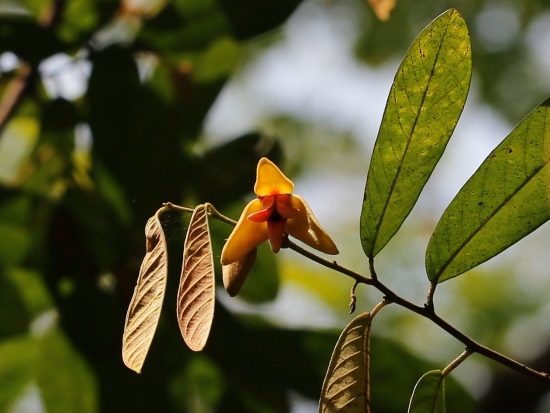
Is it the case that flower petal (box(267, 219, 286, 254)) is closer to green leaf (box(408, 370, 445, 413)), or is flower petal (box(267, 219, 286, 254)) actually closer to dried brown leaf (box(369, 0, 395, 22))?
green leaf (box(408, 370, 445, 413))

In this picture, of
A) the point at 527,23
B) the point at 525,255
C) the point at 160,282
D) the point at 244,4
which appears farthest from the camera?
the point at 525,255

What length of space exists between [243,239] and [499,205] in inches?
8.9

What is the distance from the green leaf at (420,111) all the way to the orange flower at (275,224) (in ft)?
0.27

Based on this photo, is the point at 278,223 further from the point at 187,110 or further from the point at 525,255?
the point at 525,255

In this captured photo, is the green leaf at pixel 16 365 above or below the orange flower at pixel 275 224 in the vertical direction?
below

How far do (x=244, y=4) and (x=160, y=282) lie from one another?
74cm

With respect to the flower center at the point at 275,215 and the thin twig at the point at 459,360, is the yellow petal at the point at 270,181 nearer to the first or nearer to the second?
the flower center at the point at 275,215

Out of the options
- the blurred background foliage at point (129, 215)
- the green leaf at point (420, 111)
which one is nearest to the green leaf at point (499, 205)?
the green leaf at point (420, 111)

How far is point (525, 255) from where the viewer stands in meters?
3.51

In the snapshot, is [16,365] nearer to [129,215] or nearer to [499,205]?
[129,215]

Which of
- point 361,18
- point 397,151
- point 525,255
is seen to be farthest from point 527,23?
point 397,151

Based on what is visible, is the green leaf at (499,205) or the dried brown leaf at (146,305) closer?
the dried brown leaf at (146,305)

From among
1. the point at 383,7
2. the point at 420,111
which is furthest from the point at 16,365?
the point at 420,111

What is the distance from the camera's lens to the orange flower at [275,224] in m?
0.65
